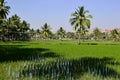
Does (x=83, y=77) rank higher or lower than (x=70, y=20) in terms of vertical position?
lower

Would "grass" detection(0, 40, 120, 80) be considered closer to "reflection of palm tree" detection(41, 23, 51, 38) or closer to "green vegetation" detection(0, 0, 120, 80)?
"green vegetation" detection(0, 0, 120, 80)

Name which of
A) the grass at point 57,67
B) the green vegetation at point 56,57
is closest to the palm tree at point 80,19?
the green vegetation at point 56,57

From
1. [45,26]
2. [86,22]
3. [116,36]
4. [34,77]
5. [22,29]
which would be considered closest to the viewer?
[34,77]

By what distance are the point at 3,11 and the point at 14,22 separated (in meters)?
31.8

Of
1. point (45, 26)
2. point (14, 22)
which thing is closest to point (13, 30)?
point (14, 22)

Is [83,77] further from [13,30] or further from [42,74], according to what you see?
[13,30]

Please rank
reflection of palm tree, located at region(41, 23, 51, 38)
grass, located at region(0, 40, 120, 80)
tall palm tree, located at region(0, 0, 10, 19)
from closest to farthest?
1. grass, located at region(0, 40, 120, 80)
2. tall palm tree, located at region(0, 0, 10, 19)
3. reflection of palm tree, located at region(41, 23, 51, 38)

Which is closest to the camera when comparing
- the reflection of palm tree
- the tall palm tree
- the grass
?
the grass

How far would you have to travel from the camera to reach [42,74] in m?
14.5

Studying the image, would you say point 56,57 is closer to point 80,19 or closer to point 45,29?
point 80,19

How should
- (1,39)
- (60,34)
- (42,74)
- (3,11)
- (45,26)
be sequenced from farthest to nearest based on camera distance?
(60,34), (45,26), (1,39), (3,11), (42,74)

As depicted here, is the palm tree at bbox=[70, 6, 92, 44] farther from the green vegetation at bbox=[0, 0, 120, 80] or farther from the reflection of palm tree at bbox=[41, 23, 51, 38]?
the reflection of palm tree at bbox=[41, 23, 51, 38]

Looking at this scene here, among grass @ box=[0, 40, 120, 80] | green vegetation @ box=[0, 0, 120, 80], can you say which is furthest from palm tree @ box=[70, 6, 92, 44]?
grass @ box=[0, 40, 120, 80]

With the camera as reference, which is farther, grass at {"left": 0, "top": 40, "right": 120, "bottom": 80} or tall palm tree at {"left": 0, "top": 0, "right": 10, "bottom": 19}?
tall palm tree at {"left": 0, "top": 0, "right": 10, "bottom": 19}
